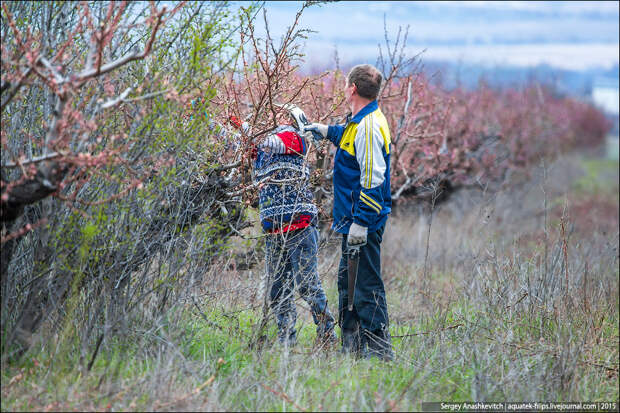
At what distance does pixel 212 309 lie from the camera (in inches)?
179

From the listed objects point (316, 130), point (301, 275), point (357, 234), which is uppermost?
point (316, 130)

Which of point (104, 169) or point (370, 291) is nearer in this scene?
point (104, 169)

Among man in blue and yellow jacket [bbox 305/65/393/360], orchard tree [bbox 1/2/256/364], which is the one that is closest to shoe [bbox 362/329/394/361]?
man in blue and yellow jacket [bbox 305/65/393/360]

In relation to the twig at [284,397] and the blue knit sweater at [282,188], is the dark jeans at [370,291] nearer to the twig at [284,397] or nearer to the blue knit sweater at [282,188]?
the blue knit sweater at [282,188]

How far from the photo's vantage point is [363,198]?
156 inches

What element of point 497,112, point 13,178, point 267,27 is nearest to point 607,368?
point 267,27

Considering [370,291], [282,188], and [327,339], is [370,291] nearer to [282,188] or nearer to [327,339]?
[327,339]

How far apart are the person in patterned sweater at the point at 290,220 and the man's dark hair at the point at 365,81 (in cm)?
54

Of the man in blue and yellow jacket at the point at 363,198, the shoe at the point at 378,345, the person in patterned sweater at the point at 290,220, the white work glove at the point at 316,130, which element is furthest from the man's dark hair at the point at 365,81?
the shoe at the point at 378,345

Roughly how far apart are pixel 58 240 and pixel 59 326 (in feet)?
1.65

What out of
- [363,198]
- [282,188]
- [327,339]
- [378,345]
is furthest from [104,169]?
[378,345]

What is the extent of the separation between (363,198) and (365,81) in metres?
0.78

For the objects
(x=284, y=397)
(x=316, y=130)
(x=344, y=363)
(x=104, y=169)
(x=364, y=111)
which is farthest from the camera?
(x=316, y=130)

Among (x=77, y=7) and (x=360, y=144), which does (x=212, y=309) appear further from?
(x=77, y=7)
